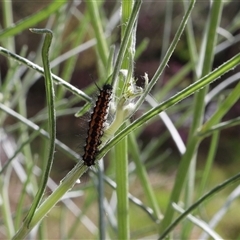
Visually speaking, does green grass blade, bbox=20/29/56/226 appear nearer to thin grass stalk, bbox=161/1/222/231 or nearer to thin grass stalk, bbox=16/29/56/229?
thin grass stalk, bbox=16/29/56/229

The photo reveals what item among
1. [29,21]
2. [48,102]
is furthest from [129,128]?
[29,21]

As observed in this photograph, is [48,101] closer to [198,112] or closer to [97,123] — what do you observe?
[97,123]

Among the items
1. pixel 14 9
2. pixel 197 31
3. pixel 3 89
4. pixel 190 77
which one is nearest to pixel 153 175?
pixel 190 77

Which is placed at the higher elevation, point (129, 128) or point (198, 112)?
point (198, 112)

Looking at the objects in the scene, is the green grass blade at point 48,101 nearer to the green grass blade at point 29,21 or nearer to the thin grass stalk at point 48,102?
the thin grass stalk at point 48,102

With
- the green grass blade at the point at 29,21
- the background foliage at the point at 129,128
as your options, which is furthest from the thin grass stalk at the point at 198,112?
the green grass blade at the point at 29,21

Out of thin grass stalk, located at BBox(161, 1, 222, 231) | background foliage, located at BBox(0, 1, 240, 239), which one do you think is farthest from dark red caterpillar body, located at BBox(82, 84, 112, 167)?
thin grass stalk, located at BBox(161, 1, 222, 231)

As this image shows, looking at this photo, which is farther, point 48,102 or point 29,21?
point 29,21

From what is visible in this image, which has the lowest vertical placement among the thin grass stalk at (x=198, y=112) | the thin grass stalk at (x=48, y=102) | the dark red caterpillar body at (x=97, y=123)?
the thin grass stalk at (x=48, y=102)
